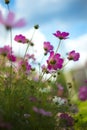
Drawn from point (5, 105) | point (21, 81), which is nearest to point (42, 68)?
point (21, 81)

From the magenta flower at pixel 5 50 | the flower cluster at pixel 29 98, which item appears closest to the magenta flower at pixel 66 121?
the flower cluster at pixel 29 98

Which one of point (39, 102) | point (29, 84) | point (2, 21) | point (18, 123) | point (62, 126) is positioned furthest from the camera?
point (29, 84)

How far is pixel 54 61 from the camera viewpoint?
355cm

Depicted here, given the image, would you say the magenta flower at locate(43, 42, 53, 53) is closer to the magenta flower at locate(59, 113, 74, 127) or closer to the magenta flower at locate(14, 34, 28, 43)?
the magenta flower at locate(14, 34, 28, 43)

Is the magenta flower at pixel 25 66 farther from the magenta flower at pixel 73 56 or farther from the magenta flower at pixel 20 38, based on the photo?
the magenta flower at pixel 73 56

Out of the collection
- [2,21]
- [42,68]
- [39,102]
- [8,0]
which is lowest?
[39,102]

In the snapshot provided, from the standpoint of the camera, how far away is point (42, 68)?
4.03 metres

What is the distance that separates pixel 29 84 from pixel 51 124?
58 cm

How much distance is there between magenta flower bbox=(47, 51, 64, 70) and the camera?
140 inches

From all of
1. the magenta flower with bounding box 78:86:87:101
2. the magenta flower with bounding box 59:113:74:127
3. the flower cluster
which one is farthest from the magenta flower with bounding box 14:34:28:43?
the magenta flower with bounding box 78:86:87:101

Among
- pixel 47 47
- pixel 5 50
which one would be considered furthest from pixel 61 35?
pixel 5 50

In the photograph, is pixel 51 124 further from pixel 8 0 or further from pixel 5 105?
pixel 8 0

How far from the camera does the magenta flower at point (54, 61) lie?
3.56m

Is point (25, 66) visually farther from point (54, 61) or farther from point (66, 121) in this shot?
point (66, 121)
